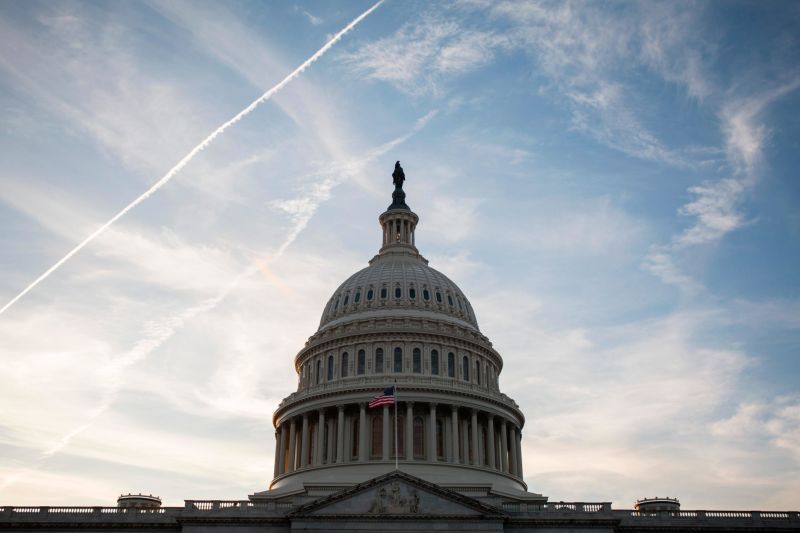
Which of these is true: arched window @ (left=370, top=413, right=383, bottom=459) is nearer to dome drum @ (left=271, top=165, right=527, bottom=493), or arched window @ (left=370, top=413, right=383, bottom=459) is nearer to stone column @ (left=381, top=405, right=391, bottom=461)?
dome drum @ (left=271, top=165, right=527, bottom=493)

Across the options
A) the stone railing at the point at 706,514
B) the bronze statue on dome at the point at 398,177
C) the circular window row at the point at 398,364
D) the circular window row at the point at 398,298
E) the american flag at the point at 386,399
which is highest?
the bronze statue on dome at the point at 398,177

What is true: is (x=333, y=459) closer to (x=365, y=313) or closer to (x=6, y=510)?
(x=365, y=313)

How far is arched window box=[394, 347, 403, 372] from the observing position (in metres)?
84.5

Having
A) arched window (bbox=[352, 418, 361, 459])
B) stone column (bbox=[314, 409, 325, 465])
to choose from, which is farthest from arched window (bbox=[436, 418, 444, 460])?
stone column (bbox=[314, 409, 325, 465])

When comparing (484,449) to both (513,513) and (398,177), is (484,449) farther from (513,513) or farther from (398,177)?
(398,177)

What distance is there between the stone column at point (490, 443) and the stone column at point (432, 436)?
6.32 meters

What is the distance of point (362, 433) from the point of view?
258 ft

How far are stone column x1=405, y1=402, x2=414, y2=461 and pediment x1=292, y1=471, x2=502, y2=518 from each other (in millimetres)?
16545

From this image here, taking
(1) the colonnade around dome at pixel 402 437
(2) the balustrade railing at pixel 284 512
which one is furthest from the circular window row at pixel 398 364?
(2) the balustrade railing at pixel 284 512

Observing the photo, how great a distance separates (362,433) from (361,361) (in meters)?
9.62

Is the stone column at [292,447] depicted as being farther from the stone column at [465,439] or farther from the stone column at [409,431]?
the stone column at [465,439]

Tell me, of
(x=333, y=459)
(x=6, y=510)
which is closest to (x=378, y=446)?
(x=333, y=459)

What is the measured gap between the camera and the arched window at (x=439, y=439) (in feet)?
261

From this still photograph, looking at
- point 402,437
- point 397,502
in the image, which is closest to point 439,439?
point 402,437
